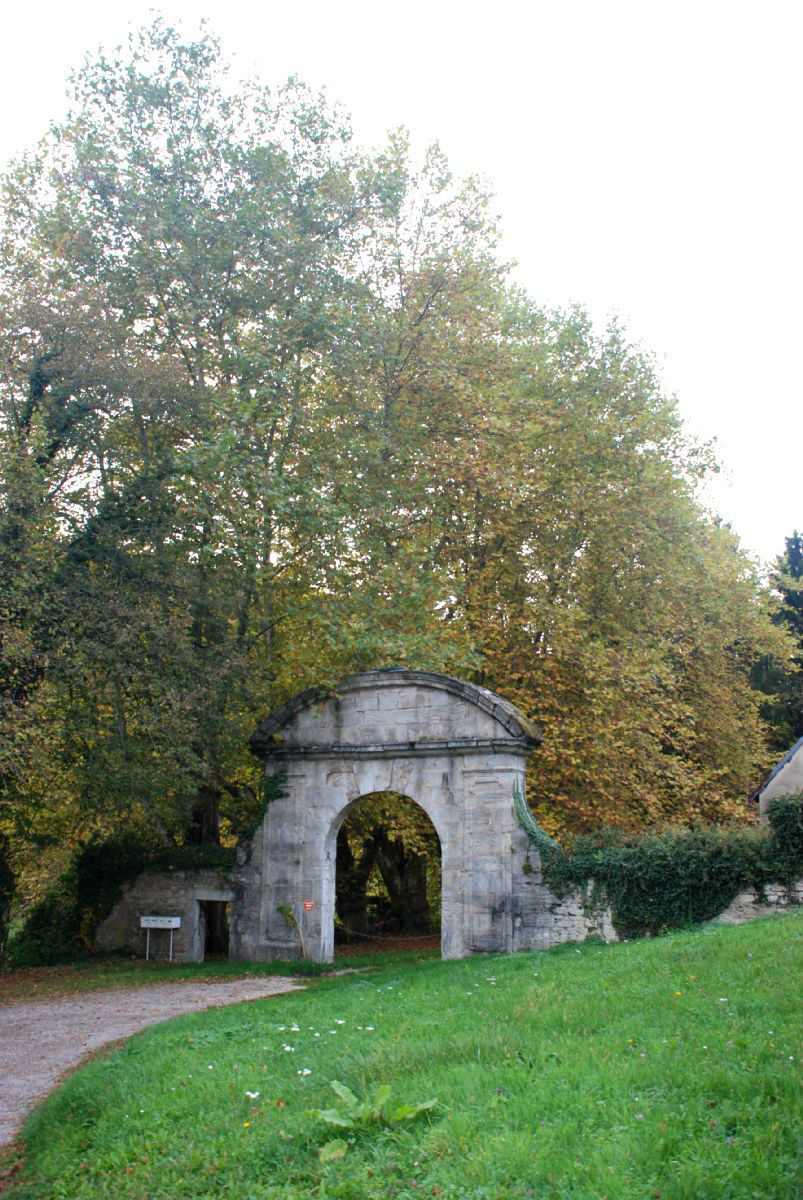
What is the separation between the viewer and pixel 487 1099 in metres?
5.51

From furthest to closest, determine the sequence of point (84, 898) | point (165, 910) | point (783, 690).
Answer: point (783, 690), point (84, 898), point (165, 910)

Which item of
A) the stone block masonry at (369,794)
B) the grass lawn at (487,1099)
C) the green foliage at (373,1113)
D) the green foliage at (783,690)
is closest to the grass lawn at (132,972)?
the stone block masonry at (369,794)

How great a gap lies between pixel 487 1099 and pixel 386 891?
22074 millimetres

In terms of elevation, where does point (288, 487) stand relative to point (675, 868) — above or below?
above

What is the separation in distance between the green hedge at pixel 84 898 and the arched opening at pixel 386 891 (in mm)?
4260

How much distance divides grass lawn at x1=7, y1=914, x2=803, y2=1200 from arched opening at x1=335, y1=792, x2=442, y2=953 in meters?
12.4

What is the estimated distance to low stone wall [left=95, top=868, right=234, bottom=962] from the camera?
17.6m

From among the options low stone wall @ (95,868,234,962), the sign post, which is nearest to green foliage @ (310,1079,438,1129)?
low stone wall @ (95,868,234,962)

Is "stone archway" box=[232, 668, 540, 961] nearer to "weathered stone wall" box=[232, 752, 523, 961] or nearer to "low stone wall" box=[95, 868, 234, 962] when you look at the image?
"weathered stone wall" box=[232, 752, 523, 961]

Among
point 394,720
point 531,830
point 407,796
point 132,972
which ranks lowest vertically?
point 132,972

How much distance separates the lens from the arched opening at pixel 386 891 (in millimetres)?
22000

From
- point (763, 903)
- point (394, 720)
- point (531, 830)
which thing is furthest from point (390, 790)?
point (763, 903)

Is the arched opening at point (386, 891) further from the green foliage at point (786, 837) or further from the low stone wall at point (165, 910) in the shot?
the green foliage at point (786, 837)

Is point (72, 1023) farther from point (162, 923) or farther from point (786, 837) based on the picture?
point (786, 837)
